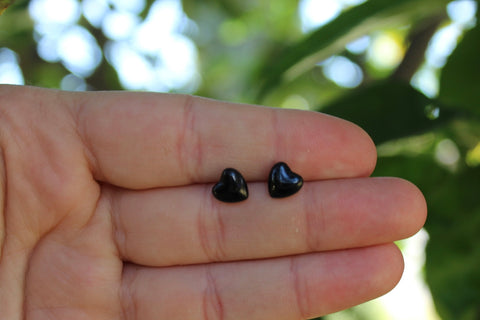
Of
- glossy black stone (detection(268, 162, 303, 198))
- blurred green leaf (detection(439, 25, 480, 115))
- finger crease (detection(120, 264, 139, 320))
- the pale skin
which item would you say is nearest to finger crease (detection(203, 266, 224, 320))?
the pale skin

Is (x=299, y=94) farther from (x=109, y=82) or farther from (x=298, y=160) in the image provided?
(x=298, y=160)

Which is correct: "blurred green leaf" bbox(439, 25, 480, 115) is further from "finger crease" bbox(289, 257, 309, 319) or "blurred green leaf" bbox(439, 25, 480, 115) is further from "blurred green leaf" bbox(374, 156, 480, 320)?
"finger crease" bbox(289, 257, 309, 319)

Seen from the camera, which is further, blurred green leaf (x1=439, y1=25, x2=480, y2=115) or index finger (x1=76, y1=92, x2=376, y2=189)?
blurred green leaf (x1=439, y1=25, x2=480, y2=115)

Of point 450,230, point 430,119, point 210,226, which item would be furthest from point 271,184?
point 450,230

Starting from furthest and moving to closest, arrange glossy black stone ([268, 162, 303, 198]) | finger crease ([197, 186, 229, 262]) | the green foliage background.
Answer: the green foliage background < finger crease ([197, 186, 229, 262]) < glossy black stone ([268, 162, 303, 198])

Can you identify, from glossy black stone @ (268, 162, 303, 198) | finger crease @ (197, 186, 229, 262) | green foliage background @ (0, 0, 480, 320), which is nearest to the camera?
glossy black stone @ (268, 162, 303, 198)

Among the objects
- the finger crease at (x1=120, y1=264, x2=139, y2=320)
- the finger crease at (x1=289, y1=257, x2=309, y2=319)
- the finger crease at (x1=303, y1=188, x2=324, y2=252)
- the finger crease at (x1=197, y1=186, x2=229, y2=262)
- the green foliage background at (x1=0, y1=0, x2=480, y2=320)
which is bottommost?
the finger crease at (x1=120, y1=264, x2=139, y2=320)

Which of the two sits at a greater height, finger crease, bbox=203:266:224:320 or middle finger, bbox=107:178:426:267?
middle finger, bbox=107:178:426:267
